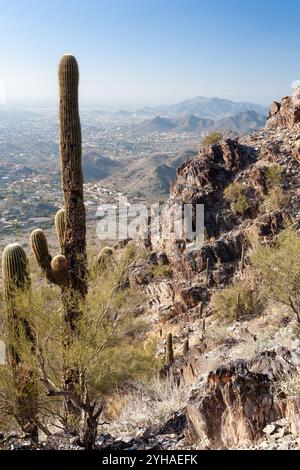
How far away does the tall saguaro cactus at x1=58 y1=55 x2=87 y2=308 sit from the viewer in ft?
30.9

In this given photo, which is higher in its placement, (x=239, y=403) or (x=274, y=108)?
(x=274, y=108)

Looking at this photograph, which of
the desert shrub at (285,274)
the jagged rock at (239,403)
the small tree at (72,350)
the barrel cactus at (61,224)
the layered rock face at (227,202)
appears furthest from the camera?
the layered rock face at (227,202)

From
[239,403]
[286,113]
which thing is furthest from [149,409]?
[286,113]

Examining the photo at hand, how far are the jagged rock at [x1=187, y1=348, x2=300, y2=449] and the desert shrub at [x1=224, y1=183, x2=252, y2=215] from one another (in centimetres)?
2025

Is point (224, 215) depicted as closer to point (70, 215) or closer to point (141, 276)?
point (141, 276)

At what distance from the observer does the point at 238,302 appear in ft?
74.7

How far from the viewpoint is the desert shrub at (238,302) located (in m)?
22.8

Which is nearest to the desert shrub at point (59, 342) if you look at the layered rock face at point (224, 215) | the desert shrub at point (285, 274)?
the desert shrub at point (285, 274)

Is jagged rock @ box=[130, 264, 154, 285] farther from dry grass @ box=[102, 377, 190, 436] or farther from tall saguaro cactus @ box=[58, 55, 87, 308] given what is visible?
tall saguaro cactus @ box=[58, 55, 87, 308]

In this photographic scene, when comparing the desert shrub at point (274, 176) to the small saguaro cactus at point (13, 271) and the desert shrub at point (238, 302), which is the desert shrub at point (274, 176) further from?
the small saguaro cactus at point (13, 271)

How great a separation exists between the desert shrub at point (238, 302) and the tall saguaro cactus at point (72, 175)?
48.1ft

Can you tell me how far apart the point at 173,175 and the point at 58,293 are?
116m

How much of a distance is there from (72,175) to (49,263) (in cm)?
200
